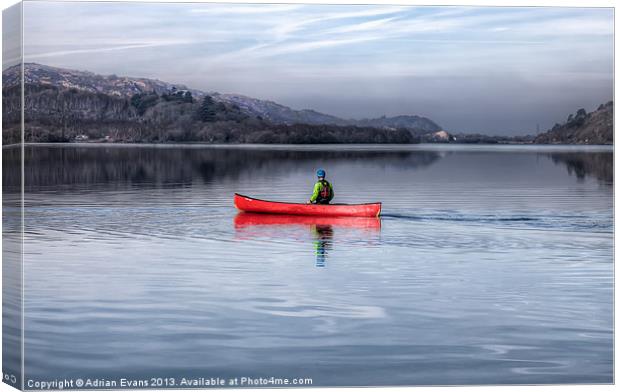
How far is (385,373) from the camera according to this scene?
59.8 feet

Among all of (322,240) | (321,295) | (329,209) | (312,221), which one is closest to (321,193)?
(329,209)

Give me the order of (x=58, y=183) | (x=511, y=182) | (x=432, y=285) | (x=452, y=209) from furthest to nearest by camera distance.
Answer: (x=511, y=182) → (x=58, y=183) → (x=452, y=209) → (x=432, y=285)

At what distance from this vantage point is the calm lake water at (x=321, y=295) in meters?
18.7

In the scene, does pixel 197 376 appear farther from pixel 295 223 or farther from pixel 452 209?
pixel 452 209

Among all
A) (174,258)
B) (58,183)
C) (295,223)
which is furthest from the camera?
(58,183)

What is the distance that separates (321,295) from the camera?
25.1 meters

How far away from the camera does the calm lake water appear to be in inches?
736

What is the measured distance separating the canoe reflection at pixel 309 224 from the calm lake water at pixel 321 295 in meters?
0.14

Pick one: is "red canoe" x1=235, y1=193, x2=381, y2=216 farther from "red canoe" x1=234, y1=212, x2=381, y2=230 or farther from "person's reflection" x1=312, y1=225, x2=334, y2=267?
"person's reflection" x1=312, y1=225, x2=334, y2=267

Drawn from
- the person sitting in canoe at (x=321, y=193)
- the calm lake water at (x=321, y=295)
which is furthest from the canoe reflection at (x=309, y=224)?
the person sitting in canoe at (x=321, y=193)

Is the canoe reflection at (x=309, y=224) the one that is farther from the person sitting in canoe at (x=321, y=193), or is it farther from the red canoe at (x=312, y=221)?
the person sitting in canoe at (x=321, y=193)

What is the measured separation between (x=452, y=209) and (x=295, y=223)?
11.4 metres

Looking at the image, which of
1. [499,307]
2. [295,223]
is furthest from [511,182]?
[499,307]

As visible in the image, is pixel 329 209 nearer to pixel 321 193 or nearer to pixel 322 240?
pixel 321 193
